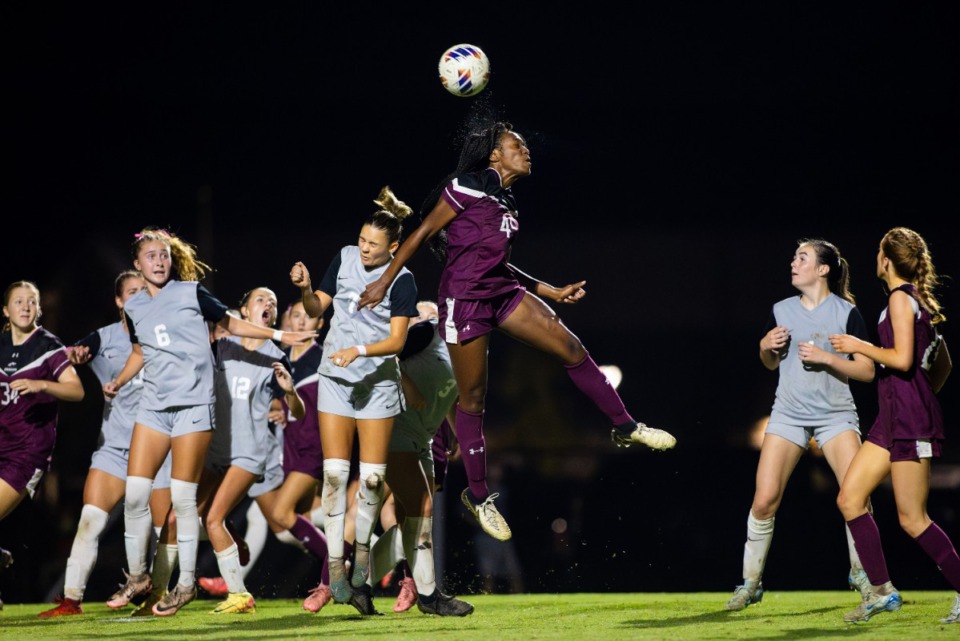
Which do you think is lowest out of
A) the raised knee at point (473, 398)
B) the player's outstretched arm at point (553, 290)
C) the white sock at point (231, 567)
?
the white sock at point (231, 567)

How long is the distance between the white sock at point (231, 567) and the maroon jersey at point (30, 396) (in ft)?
4.12

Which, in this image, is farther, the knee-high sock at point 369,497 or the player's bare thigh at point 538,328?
the knee-high sock at point 369,497

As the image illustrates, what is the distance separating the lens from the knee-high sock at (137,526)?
207 inches

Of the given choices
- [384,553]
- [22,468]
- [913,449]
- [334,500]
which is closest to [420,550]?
[384,553]

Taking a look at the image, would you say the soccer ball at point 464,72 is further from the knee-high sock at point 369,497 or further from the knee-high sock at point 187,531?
the knee-high sock at point 187,531

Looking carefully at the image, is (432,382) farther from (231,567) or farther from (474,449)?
(231,567)

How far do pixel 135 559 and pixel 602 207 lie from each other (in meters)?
6.16

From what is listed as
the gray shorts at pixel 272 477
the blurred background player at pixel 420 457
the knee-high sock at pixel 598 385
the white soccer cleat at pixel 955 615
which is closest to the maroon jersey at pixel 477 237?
the knee-high sock at pixel 598 385

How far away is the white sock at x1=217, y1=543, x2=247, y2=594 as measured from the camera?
5379 mm

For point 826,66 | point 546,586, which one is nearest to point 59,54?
point 546,586

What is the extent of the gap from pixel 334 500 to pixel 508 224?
1.47 meters

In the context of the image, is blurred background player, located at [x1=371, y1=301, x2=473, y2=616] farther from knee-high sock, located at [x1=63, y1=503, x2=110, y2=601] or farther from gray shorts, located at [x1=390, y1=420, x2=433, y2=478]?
knee-high sock, located at [x1=63, y1=503, x2=110, y2=601]

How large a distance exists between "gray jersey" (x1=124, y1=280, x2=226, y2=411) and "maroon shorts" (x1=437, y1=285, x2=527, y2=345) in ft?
4.41

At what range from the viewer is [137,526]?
540 centimetres
